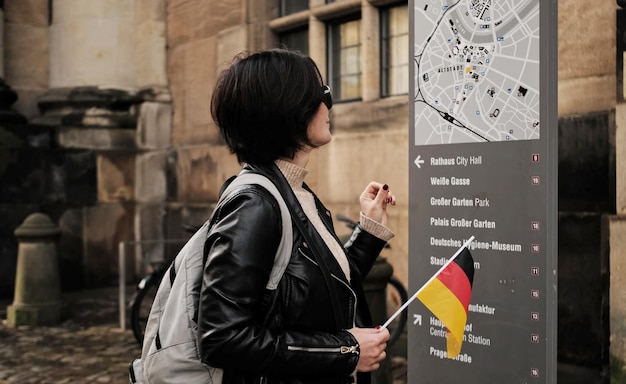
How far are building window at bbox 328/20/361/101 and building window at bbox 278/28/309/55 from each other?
44cm

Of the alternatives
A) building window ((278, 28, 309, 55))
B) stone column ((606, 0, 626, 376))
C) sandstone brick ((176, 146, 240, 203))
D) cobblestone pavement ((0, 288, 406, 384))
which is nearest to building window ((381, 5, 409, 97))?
building window ((278, 28, 309, 55))

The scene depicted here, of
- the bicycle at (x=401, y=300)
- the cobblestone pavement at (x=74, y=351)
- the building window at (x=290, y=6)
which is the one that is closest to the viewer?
the cobblestone pavement at (x=74, y=351)

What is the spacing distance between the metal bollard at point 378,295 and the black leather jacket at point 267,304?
2.19 metres

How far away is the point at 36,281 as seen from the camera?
637cm

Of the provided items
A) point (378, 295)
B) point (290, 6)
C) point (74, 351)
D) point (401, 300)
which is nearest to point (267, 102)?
point (378, 295)

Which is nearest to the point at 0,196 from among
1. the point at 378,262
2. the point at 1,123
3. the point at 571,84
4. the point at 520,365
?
the point at 1,123

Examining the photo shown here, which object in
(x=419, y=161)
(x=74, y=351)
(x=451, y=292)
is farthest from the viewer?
(x=74, y=351)

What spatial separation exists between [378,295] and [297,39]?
3544mm

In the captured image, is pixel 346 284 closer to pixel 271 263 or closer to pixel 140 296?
pixel 271 263

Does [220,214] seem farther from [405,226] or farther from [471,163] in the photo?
[405,226]

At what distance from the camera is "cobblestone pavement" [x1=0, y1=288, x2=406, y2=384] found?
476 centimetres

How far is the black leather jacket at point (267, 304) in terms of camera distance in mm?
1598

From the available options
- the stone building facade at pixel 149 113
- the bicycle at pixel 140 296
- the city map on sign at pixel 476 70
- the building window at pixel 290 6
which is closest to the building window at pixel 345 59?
the stone building facade at pixel 149 113

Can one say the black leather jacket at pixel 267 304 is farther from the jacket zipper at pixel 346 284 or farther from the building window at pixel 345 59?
the building window at pixel 345 59
